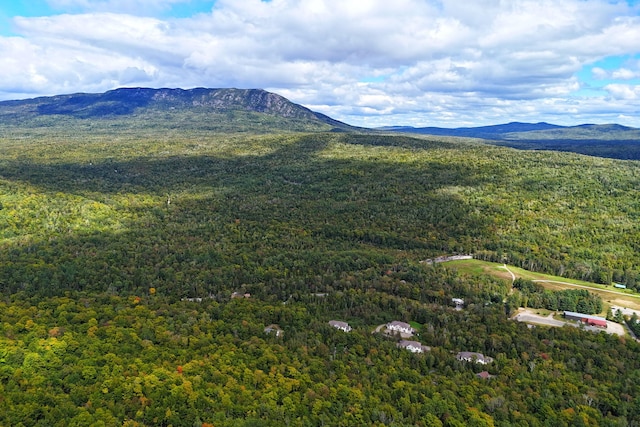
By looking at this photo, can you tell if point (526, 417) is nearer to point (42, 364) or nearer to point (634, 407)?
point (634, 407)

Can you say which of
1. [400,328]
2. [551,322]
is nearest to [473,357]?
[400,328]

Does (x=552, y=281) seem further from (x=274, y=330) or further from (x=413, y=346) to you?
(x=274, y=330)

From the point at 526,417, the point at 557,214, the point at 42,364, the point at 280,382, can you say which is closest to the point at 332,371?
the point at 280,382

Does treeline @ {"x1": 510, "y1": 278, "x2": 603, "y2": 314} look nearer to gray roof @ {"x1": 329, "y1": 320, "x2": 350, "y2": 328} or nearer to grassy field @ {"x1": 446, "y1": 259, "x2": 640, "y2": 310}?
grassy field @ {"x1": 446, "y1": 259, "x2": 640, "y2": 310}

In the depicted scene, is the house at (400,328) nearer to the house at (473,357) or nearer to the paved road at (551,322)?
the house at (473,357)

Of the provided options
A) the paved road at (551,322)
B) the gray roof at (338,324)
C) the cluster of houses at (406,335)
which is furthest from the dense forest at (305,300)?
the paved road at (551,322)

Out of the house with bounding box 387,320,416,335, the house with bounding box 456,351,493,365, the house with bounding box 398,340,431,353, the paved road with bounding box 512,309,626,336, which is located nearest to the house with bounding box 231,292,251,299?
the house with bounding box 387,320,416,335
